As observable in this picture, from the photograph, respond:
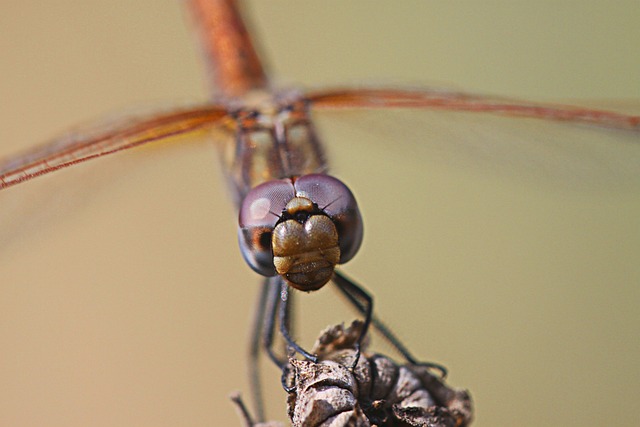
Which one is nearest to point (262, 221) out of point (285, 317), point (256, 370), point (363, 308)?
point (285, 317)

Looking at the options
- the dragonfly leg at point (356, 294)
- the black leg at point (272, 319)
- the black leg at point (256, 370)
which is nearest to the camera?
the dragonfly leg at point (356, 294)

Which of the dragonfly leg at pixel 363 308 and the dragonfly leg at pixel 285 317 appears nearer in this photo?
the dragonfly leg at pixel 285 317

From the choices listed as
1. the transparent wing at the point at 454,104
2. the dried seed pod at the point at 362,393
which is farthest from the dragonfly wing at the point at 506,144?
the dried seed pod at the point at 362,393

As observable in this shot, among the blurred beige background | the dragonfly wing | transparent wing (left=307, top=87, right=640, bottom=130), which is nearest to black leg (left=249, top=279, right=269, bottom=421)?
the blurred beige background

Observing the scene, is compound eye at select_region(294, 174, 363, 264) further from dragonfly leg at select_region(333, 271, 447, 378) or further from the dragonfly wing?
the dragonfly wing

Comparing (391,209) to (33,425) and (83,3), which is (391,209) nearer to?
(33,425)

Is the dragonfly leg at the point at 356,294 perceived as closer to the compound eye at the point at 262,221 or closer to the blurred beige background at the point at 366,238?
the compound eye at the point at 262,221

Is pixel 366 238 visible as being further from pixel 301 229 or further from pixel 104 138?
pixel 301 229
